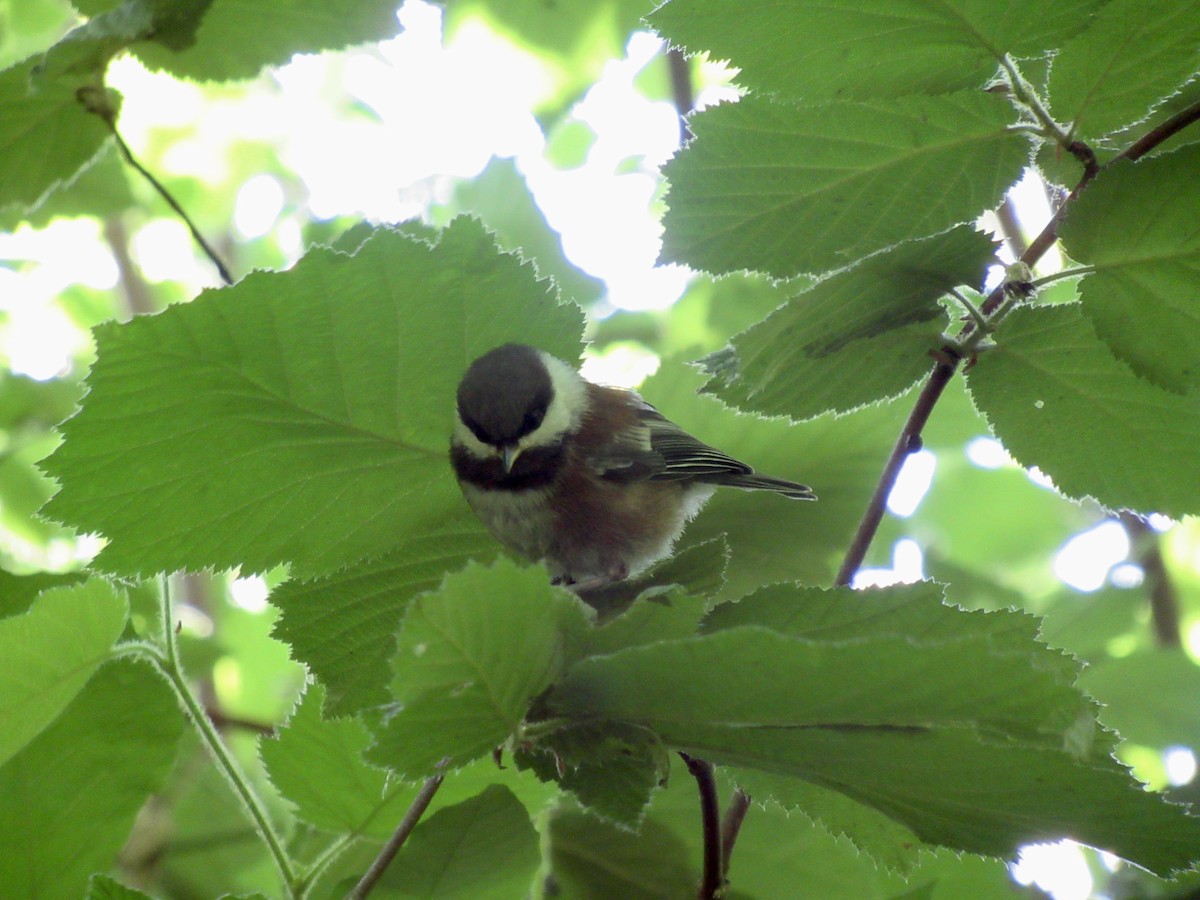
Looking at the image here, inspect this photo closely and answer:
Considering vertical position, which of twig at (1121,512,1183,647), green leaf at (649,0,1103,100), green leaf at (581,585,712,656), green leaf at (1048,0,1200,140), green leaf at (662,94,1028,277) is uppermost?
green leaf at (649,0,1103,100)

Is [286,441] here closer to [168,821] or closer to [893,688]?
[893,688]

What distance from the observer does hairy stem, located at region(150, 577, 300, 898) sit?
197 centimetres

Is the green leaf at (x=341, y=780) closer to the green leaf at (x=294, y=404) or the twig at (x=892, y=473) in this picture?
the green leaf at (x=294, y=404)

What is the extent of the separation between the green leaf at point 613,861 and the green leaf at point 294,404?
2.92 ft

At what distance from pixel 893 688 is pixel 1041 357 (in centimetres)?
93

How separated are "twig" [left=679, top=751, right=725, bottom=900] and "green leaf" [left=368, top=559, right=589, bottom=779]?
13.7 inches

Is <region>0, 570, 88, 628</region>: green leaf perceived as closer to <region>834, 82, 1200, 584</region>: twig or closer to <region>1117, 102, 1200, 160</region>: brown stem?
<region>834, 82, 1200, 584</region>: twig

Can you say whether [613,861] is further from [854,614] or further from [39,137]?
[39,137]

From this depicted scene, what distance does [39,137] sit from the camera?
2.87 metres

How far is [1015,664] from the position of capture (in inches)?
50.9

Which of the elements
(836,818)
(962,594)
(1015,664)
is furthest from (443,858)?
(962,594)

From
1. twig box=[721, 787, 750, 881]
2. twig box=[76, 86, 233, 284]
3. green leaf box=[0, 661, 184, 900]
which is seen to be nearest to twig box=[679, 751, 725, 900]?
twig box=[721, 787, 750, 881]

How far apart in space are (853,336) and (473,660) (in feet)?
2.96

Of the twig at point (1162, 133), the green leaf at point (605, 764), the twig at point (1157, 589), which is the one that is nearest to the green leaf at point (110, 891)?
the green leaf at point (605, 764)
